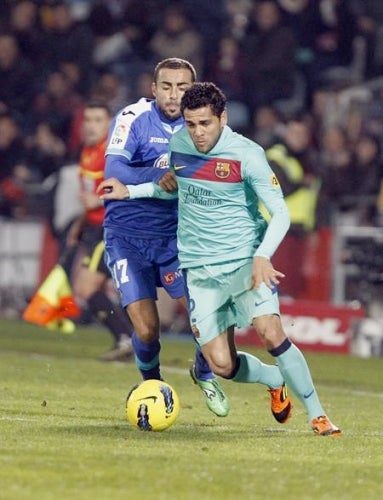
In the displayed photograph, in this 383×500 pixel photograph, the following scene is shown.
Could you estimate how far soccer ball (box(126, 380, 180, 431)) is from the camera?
29.9ft

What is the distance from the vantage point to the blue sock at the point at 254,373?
9.38 metres

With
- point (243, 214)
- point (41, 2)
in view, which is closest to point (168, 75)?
point (243, 214)

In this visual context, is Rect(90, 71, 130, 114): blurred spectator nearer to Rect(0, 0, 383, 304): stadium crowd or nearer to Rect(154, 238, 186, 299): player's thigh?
Rect(0, 0, 383, 304): stadium crowd

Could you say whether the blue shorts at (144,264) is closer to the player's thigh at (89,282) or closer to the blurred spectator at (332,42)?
the player's thigh at (89,282)

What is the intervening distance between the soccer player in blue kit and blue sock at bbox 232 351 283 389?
0.52m

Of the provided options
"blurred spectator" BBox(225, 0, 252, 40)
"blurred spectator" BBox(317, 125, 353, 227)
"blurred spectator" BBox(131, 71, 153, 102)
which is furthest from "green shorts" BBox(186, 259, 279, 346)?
"blurred spectator" BBox(225, 0, 252, 40)

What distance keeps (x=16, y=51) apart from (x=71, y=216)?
4.30m

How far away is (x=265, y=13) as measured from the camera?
838 inches

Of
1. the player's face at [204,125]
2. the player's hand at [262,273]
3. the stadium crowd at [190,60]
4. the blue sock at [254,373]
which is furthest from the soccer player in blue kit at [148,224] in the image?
the stadium crowd at [190,60]

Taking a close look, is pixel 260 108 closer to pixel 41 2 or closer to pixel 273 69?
pixel 273 69

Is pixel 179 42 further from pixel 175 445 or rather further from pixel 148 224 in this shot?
pixel 175 445

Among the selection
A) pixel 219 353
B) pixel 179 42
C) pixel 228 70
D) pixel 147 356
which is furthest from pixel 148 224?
pixel 179 42

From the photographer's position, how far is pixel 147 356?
1004 centimetres

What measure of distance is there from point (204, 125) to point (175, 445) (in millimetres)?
1851
